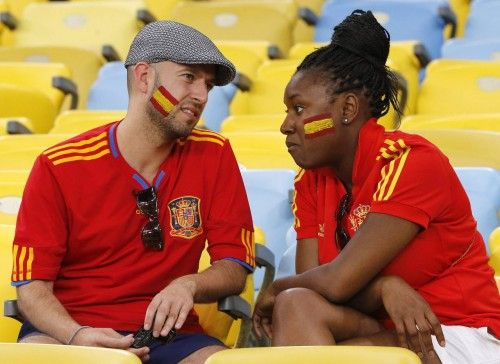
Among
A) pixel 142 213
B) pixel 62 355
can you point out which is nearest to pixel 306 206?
pixel 142 213

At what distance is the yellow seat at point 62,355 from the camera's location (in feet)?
7.81

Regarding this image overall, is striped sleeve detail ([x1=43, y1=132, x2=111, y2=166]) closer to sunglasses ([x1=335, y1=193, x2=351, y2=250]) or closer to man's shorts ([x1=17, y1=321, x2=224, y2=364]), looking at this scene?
man's shorts ([x1=17, y1=321, x2=224, y2=364])

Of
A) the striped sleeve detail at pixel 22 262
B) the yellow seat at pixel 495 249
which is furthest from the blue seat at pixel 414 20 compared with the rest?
the striped sleeve detail at pixel 22 262

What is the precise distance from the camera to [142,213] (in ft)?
10.4

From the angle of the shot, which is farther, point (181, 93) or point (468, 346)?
point (181, 93)

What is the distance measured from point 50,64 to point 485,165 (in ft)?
8.15

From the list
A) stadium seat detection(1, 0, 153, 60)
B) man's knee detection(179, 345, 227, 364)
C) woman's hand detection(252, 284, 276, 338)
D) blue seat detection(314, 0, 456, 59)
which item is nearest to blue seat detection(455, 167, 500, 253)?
woman's hand detection(252, 284, 276, 338)

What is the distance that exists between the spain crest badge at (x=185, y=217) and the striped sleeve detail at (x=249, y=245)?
0.11 meters

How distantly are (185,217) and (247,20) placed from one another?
362 centimetres

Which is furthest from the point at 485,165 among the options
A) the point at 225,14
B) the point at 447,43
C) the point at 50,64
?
the point at 225,14

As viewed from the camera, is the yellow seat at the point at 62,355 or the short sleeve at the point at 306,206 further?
the short sleeve at the point at 306,206

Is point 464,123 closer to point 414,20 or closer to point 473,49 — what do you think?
point 473,49

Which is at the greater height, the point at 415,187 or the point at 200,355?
the point at 415,187

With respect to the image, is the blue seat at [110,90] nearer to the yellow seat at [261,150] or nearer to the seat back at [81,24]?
the seat back at [81,24]
